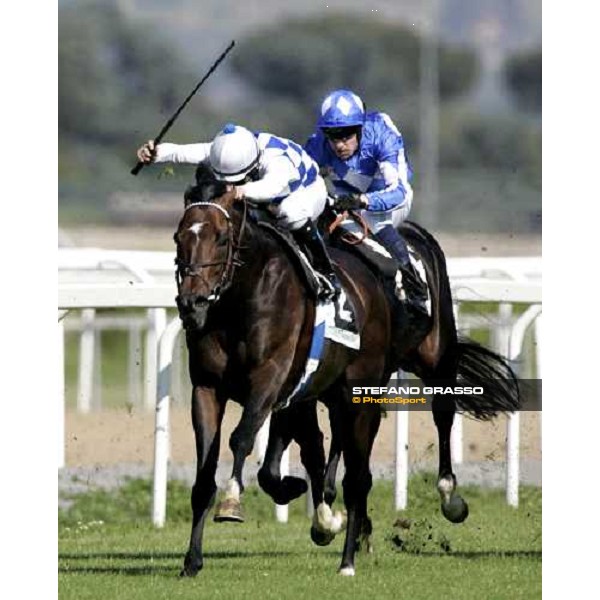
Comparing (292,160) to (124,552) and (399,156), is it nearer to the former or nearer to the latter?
(399,156)

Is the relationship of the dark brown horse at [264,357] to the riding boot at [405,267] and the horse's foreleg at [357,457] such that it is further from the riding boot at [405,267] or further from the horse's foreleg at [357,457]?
the riding boot at [405,267]

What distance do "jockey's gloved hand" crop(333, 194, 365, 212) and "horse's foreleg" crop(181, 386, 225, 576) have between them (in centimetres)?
129

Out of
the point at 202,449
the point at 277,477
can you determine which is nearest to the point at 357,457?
the point at 277,477

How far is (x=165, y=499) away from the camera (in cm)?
967

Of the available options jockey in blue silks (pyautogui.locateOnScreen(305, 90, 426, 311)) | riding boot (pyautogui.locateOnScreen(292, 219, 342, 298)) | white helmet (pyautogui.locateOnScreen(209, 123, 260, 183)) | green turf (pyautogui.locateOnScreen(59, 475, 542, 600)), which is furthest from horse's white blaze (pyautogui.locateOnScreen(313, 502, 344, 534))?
white helmet (pyautogui.locateOnScreen(209, 123, 260, 183))

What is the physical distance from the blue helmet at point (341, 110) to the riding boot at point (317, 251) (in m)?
0.60

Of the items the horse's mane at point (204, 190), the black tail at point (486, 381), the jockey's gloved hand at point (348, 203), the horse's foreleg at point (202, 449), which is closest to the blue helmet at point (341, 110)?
the jockey's gloved hand at point (348, 203)

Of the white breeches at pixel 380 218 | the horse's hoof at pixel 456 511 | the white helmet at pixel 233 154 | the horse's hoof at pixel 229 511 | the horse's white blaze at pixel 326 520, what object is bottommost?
the horse's hoof at pixel 456 511

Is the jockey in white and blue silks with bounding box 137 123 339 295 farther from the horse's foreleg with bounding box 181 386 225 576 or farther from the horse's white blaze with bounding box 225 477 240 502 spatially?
the horse's white blaze with bounding box 225 477 240 502

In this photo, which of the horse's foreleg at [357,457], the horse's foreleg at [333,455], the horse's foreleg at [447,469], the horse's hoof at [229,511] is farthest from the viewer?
the horse's foreleg at [447,469]

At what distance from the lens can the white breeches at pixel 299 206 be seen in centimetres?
817

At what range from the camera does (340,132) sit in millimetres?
8789

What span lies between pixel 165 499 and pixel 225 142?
2.44m

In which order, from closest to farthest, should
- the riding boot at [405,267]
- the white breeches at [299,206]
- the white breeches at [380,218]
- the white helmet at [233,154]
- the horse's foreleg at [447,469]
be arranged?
the white helmet at [233,154] < the white breeches at [299,206] < the white breeches at [380,218] < the riding boot at [405,267] < the horse's foreleg at [447,469]
